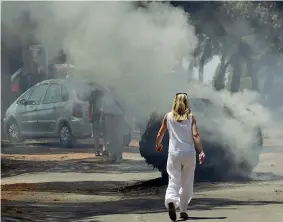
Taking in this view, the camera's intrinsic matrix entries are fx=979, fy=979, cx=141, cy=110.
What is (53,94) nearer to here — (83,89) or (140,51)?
(83,89)

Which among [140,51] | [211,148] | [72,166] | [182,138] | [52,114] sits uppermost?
[140,51]

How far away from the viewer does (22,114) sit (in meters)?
23.9

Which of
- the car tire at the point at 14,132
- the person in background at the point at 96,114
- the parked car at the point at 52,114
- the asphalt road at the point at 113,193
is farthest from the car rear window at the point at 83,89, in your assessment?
the car tire at the point at 14,132

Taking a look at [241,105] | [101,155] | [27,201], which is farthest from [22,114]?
[27,201]

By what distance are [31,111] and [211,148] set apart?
31.3 ft

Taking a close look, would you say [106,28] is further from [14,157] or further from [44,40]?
[14,157]

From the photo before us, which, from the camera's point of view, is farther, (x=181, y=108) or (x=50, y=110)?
(x=50, y=110)

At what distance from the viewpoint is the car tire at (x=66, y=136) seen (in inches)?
901

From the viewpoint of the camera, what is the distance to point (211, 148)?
14.9 m

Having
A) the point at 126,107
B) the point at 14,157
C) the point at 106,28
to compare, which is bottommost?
the point at 14,157

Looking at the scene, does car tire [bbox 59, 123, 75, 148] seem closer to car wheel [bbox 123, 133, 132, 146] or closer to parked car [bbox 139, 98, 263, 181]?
car wheel [bbox 123, 133, 132, 146]

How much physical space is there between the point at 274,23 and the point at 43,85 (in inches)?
491

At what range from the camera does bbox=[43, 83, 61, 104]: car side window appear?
2284 centimetres

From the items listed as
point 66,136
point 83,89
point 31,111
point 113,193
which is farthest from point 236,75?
point 113,193
